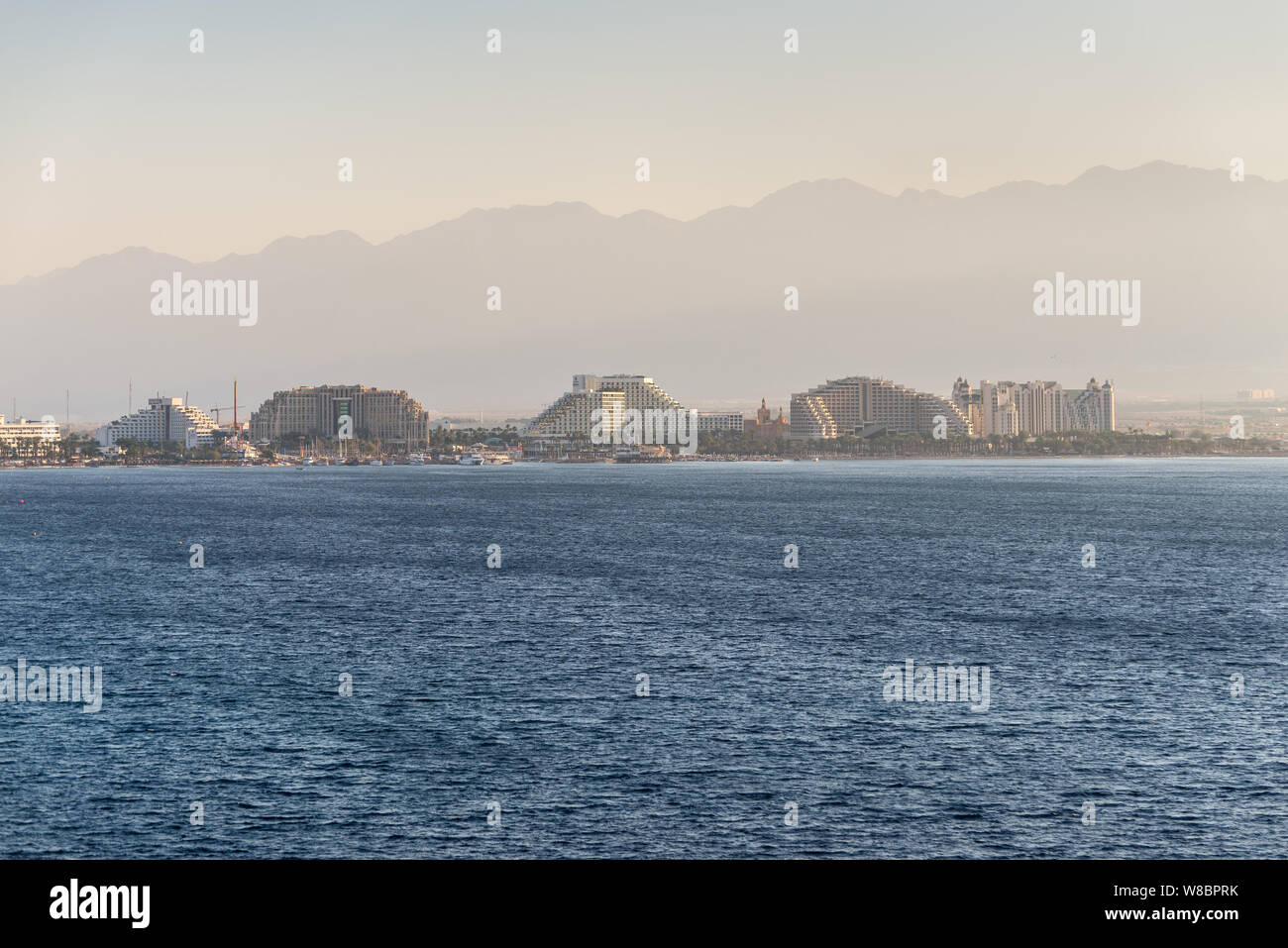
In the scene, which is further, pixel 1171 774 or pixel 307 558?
pixel 307 558

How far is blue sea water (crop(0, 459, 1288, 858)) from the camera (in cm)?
2833

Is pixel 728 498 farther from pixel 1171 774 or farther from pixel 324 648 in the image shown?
pixel 1171 774

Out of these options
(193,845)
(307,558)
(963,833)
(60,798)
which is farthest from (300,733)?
(307,558)

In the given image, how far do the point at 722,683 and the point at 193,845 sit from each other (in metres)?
22.3

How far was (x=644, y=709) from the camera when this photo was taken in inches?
1574

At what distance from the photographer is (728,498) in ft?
616

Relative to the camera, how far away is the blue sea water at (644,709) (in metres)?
28.3

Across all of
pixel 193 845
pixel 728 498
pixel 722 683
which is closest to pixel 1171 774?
pixel 722 683
